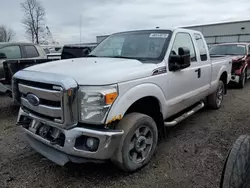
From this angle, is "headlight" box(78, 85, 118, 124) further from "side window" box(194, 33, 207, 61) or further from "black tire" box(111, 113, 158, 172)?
"side window" box(194, 33, 207, 61)

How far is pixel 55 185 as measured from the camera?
112 inches

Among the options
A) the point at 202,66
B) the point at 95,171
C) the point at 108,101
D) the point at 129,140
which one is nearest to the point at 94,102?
the point at 108,101

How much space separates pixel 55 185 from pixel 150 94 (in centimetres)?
163

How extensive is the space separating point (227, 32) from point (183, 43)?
30217 millimetres

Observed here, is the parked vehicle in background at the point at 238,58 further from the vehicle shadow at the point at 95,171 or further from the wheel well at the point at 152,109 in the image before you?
the vehicle shadow at the point at 95,171

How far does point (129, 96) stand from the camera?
2.83m

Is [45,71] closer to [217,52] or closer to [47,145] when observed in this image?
[47,145]

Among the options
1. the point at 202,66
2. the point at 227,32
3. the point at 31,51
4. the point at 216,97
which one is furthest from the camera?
the point at 227,32

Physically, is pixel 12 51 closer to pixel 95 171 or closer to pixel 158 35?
pixel 158 35

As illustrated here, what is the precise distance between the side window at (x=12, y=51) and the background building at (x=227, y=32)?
79.4 feet

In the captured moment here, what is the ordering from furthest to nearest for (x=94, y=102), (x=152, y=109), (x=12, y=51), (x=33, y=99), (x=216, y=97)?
(x=12, y=51) → (x=216, y=97) → (x=152, y=109) → (x=33, y=99) → (x=94, y=102)

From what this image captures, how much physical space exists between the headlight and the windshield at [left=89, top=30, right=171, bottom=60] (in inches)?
49.7

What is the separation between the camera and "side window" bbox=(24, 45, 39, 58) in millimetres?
8039

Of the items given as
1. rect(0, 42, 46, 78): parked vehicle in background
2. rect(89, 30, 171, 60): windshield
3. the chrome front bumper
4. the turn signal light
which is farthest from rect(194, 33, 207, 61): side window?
rect(0, 42, 46, 78): parked vehicle in background
